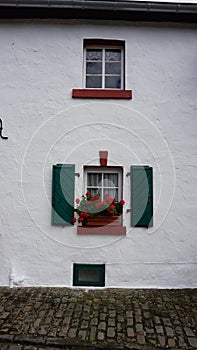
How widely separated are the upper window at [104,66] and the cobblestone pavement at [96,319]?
3643mm

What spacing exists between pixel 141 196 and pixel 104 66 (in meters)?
2.48

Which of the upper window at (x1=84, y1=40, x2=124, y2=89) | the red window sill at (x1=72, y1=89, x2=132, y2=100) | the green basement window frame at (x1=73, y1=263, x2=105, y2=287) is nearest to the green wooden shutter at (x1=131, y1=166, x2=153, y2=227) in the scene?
the green basement window frame at (x1=73, y1=263, x2=105, y2=287)

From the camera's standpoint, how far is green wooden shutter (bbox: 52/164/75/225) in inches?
185

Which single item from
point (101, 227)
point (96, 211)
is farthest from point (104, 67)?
point (101, 227)

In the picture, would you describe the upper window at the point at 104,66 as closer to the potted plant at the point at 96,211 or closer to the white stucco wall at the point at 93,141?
the white stucco wall at the point at 93,141

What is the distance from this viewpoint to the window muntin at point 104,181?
193 inches

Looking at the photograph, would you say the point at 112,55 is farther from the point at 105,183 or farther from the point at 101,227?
the point at 101,227

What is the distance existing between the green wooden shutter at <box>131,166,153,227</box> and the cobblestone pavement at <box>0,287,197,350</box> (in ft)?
3.87

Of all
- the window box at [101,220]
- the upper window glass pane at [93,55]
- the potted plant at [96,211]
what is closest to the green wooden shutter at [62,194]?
the potted plant at [96,211]

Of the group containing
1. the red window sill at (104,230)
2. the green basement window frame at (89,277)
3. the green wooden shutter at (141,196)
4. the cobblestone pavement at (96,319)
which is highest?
the green wooden shutter at (141,196)

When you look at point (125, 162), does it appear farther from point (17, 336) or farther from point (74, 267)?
point (17, 336)

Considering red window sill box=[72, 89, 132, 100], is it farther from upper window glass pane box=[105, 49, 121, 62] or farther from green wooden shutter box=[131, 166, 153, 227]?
green wooden shutter box=[131, 166, 153, 227]

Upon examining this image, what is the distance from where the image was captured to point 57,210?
470cm

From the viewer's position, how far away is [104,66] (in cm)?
507
